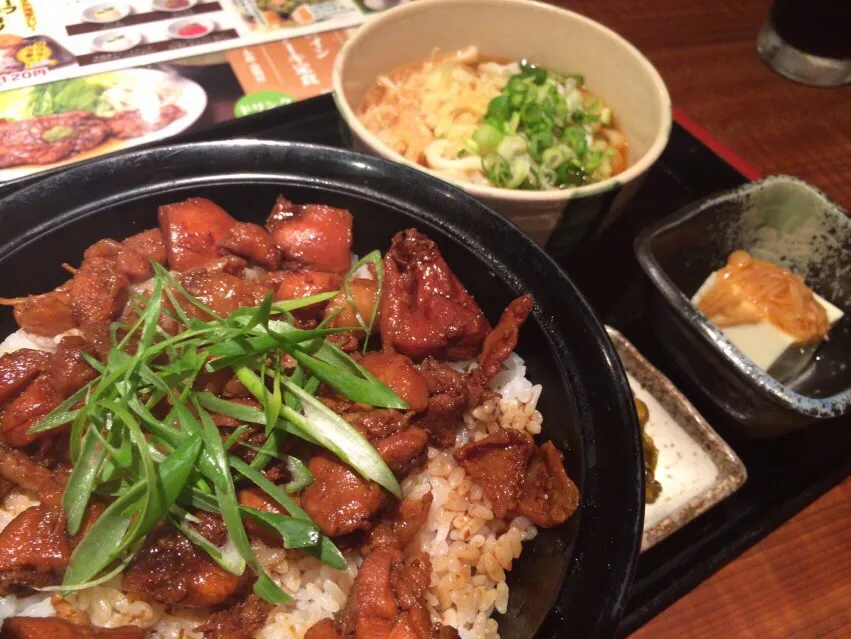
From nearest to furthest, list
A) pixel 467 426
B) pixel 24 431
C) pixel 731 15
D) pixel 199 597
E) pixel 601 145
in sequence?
1. pixel 199 597
2. pixel 24 431
3. pixel 467 426
4. pixel 601 145
5. pixel 731 15

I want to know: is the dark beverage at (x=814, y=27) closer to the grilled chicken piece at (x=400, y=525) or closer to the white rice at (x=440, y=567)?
the white rice at (x=440, y=567)

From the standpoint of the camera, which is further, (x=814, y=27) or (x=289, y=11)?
(x=814, y=27)

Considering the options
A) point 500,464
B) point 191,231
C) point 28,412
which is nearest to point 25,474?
point 28,412

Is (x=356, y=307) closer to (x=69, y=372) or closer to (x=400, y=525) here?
(x=400, y=525)

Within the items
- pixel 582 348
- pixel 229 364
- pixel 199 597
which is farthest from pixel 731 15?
→ pixel 199 597

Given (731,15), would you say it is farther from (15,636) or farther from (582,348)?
(15,636)

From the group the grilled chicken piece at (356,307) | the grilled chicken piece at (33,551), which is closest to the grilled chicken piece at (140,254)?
the grilled chicken piece at (356,307)
